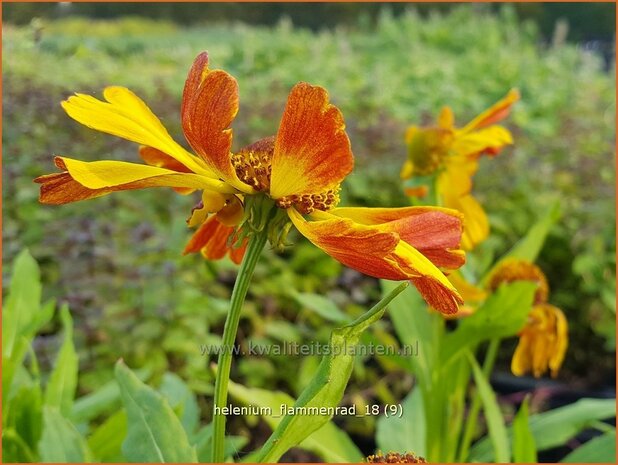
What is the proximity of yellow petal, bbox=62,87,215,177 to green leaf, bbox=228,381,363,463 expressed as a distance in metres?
0.28

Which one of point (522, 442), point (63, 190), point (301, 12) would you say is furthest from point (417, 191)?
point (301, 12)

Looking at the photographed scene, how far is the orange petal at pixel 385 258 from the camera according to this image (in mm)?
323

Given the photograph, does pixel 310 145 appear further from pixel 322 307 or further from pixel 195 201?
pixel 195 201

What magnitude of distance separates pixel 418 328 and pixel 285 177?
0.50 m

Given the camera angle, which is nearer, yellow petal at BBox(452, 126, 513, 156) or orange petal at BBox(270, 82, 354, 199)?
orange petal at BBox(270, 82, 354, 199)

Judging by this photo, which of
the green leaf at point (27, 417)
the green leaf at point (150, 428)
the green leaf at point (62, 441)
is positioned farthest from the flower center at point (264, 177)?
the green leaf at point (27, 417)

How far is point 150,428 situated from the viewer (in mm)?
448

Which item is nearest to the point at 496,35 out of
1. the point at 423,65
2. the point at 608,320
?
the point at 423,65

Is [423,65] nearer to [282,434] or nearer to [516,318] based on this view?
[516,318]

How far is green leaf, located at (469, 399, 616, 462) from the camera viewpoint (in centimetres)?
86

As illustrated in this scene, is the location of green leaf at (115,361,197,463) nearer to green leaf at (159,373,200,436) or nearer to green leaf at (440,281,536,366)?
green leaf at (159,373,200,436)

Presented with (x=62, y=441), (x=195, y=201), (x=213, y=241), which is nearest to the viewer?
(x=213, y=241)

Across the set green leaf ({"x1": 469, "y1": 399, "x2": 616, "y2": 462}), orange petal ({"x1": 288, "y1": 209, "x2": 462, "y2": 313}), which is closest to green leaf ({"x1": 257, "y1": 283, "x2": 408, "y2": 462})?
orange petal ({"x1": 288, "y1": 209, "x2": 462, "y2": 313})

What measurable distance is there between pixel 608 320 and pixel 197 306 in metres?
0.99
